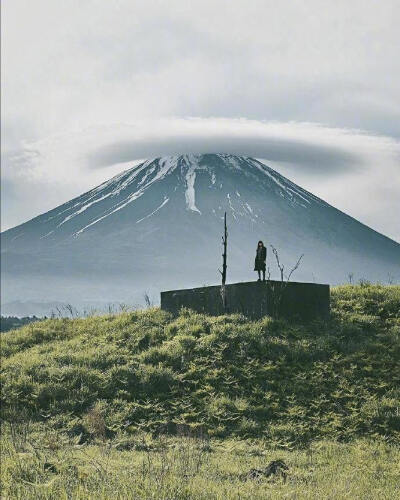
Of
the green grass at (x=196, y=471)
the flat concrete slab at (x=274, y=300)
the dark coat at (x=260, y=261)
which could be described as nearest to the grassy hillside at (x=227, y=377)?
the flat concrete slab at (x=274, y=300)

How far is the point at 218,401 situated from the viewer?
1942 centimetres

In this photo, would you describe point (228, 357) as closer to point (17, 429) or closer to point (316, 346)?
point (316, 346)

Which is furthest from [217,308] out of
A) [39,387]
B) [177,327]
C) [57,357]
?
[39,387]

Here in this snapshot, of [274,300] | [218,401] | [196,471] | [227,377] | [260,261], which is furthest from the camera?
[260,261]

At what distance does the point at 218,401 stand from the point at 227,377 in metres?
1.51

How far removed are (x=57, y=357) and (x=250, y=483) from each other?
1482 centimetres

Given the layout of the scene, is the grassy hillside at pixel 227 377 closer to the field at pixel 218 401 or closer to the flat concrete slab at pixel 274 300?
the field at pixel 218 401

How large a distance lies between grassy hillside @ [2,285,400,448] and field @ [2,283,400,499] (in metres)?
0.05

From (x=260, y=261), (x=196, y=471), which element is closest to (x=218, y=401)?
(x=260, y=261)

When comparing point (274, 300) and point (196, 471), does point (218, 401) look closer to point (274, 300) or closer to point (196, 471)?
point (274, 300)

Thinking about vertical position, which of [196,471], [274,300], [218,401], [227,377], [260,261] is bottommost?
[218,401]

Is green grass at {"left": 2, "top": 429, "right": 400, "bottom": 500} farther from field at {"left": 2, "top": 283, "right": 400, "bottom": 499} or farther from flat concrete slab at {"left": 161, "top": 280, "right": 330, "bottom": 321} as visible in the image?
flat concrete slab at {"left": 161, "top": 280, "right": 330, "bottom": 321}

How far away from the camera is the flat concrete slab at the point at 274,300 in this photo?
80.9ft

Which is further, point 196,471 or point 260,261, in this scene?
point 260,261
